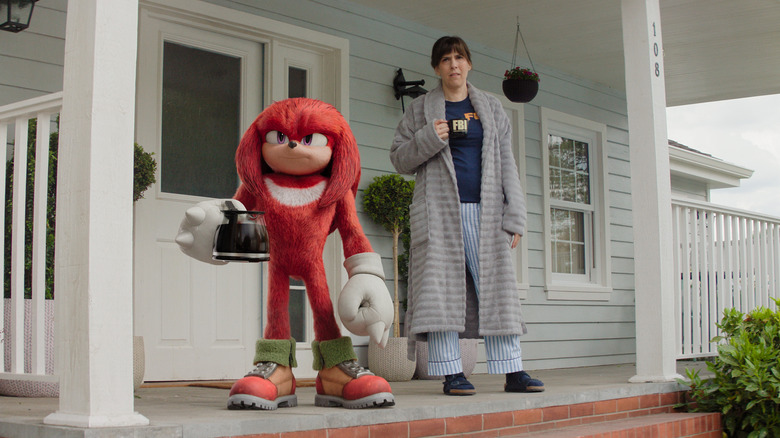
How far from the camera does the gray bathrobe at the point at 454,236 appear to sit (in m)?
3.25

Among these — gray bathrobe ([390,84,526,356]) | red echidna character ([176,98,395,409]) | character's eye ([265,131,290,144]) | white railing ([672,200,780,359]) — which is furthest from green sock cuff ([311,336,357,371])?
white railing ([672,200,780,359])

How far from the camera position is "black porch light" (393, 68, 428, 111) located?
534cm

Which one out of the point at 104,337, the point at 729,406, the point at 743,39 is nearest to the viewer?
the point at 104,337

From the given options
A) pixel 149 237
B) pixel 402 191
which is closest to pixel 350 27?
A: pixel 402 191

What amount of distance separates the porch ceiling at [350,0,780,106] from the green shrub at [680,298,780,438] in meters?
2.50

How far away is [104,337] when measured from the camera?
2.06 metres

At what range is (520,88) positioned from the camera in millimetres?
5840

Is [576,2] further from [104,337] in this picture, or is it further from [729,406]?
[104,337]

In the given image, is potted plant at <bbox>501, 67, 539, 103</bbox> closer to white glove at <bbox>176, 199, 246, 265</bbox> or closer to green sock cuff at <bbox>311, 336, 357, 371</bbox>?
green sock cuff at <bbox>311, 336, 357, 371</bbox>

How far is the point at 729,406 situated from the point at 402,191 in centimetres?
226

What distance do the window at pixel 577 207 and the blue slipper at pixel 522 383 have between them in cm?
335

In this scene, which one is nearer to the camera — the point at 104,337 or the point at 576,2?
the point at 104,337

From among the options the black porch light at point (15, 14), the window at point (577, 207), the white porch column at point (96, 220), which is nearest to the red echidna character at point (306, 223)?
the white porch column at point (96, 220)

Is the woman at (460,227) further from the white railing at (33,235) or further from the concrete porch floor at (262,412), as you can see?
the white railing at (33,235)
